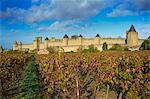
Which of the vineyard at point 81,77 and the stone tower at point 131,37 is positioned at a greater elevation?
the stone tower at point 131,37

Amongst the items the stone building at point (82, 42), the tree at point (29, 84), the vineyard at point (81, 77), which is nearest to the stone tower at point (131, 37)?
the stone building at point (82, 42)

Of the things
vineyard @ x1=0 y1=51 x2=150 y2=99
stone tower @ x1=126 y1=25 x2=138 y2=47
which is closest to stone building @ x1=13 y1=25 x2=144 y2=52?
stone tower @ x1=126 y1=25 x2=138 y2=47

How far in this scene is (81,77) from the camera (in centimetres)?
1142

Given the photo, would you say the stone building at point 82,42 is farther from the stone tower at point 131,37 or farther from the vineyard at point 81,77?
the vineyard at point 81,77

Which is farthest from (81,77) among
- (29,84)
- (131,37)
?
(131,37)

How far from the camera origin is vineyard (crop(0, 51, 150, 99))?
11.5 meters

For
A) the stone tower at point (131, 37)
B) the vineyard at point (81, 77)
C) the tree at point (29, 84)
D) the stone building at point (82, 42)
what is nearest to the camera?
the tree at point (29, 84)

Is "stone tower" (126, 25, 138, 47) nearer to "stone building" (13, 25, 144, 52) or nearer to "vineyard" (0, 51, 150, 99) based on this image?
"stone building" (13, 25, 144, 52)

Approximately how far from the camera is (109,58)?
38.8 feet

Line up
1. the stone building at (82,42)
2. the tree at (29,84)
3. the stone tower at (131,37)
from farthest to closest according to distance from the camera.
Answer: the stone building at (82,42) < the stone tower at (131,37) < the tree at (29,84)

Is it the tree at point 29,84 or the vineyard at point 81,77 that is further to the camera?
the vineyard at point 81,77

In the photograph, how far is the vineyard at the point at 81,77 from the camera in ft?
37.7

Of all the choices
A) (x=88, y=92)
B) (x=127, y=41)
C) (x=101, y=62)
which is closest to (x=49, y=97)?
(x=88, y=92)

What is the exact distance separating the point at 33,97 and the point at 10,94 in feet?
3.09
